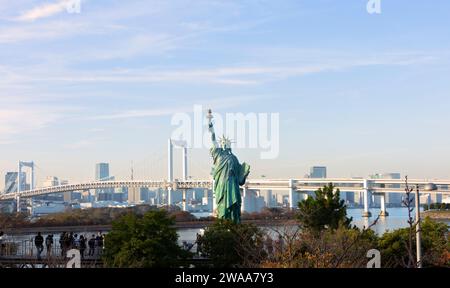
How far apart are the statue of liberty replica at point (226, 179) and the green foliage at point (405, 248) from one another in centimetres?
491

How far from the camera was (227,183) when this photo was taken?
1538 centimetres

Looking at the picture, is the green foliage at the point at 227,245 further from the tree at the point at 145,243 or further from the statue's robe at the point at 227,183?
the statue's robe at the point at 227,183

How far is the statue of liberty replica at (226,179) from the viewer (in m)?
15.2

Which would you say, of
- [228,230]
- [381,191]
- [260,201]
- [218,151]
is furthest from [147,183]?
[228,230]

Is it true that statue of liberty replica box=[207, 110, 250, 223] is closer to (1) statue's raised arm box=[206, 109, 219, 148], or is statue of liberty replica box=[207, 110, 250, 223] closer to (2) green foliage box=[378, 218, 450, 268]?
(1) statue's raised arm box=[206, 109, 219, 148]

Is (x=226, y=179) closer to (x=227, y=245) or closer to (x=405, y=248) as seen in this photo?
(x=227, y=245)

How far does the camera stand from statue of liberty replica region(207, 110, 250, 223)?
15.2m

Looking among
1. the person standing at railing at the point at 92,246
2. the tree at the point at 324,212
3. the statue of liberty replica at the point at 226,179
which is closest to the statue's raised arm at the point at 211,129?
the statue of liberty replica at the point at 226,179

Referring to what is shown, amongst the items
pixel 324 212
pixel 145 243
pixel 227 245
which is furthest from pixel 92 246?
pixel 324 212

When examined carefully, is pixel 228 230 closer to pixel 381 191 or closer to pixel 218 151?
pixel 218 151

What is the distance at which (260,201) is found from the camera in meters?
45.4

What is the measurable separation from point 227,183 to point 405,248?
607 cm
